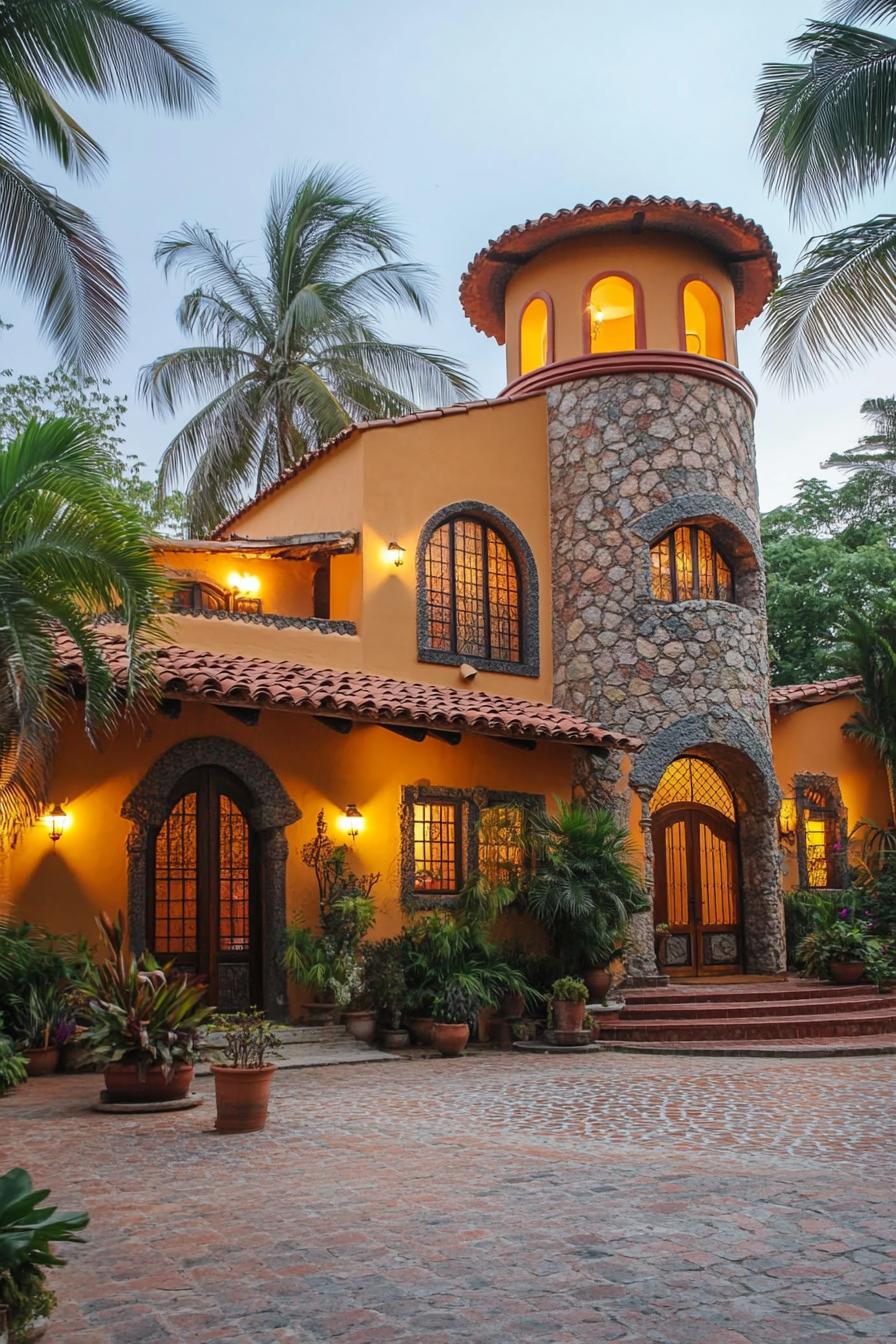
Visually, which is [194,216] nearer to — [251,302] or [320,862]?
[251,302]

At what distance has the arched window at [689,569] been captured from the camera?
17.0 metres

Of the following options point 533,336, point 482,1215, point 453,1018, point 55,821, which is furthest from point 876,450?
point 482,1215

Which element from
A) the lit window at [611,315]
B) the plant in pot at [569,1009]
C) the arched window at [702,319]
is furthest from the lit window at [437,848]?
the arched window at [702,319]

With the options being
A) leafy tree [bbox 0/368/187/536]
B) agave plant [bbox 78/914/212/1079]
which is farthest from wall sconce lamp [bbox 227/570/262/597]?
leafy tree [bbox 0/368/187/536]

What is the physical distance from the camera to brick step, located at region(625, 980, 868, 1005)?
15.0 metres

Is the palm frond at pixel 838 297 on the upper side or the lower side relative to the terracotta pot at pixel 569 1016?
upper

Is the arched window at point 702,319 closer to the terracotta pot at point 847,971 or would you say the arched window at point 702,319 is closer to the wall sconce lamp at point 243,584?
the wall sconce lamp at point 243,584

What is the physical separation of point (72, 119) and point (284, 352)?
12189mm

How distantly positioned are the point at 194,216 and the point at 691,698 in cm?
1376

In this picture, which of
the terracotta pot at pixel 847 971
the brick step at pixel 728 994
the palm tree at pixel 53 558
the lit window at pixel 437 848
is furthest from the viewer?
the terracotta pot at pixel 847 971

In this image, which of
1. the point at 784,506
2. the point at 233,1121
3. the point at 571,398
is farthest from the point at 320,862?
the point at 784,506

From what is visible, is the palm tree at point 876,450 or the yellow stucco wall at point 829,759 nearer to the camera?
the yellow stucco wall at point 829,759

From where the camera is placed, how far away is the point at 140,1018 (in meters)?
9.72

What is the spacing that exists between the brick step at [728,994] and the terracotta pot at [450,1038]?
8.91ft
